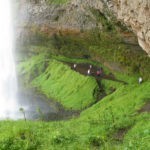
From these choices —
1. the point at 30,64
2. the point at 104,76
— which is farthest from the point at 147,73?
the point at 30,64

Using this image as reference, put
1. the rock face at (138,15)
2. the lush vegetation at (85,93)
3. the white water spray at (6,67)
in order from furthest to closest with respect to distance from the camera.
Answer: the white water spray at (6,67) < the rock face at (138,15) < the lush vegetation at (85,93)

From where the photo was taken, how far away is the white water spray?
4421 cm

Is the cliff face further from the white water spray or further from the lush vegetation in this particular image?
the white water spray

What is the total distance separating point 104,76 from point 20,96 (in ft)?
34.0

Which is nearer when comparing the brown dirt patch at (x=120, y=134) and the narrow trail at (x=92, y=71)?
the brown dirt patch at (x=120, y=134)

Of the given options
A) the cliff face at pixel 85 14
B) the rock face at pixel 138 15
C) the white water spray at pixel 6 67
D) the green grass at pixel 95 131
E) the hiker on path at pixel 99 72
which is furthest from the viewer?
the white water spray at pixel 6 67

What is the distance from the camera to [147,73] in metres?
37.5

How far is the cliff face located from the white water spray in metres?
2.61

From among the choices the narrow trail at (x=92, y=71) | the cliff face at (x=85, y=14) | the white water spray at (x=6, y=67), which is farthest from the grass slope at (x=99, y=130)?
the white water spray at (x=6, y=67)

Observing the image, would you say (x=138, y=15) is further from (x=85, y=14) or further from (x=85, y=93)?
(x=85, y=14)

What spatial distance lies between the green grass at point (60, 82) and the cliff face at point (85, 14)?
15.6 ft

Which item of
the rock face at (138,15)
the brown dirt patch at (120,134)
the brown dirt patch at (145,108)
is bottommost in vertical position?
the brown dirt patch at (120,134)

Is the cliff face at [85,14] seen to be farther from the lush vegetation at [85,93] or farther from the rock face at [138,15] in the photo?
the lush vegetation at [85,93]

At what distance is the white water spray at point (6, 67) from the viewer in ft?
145
